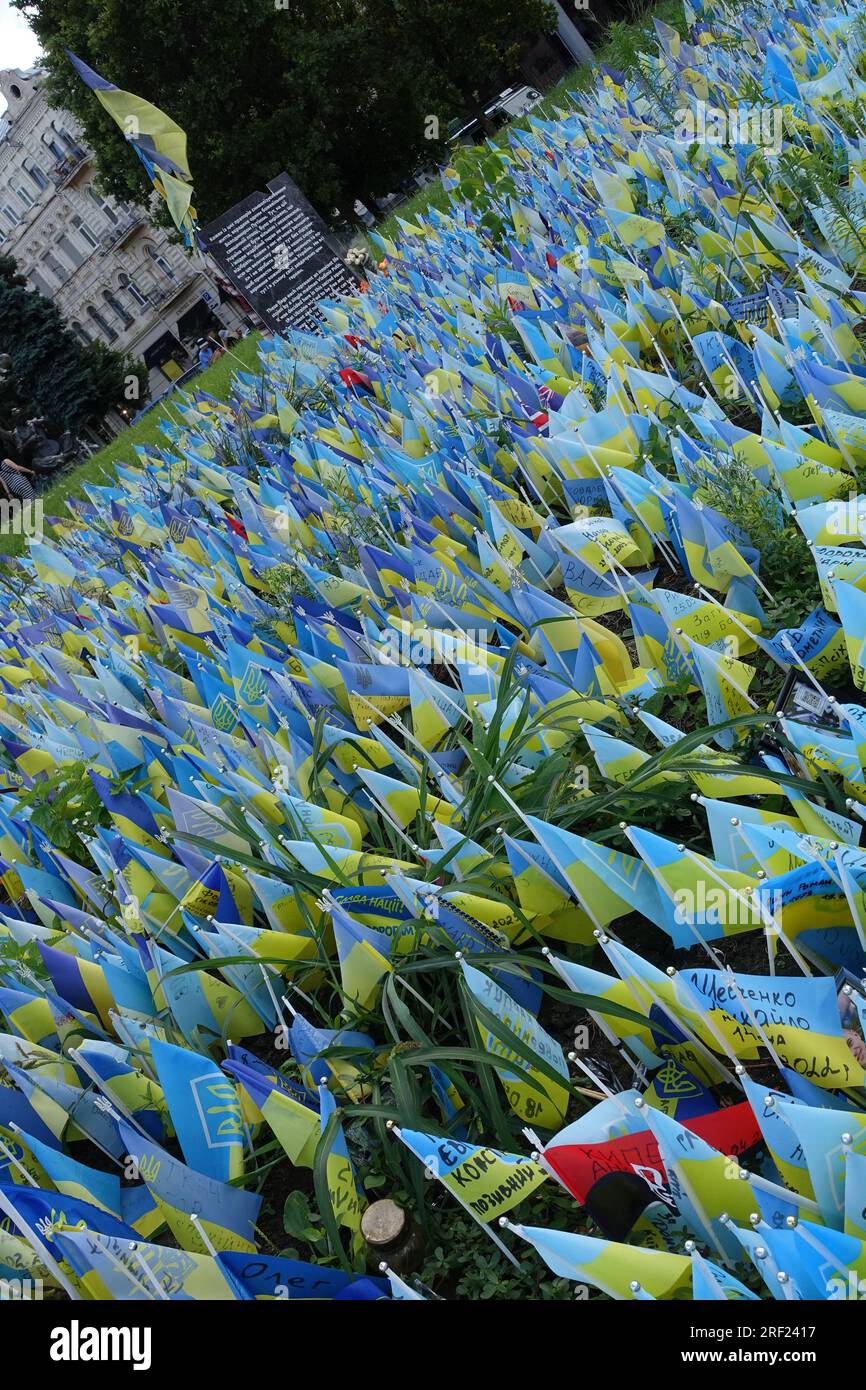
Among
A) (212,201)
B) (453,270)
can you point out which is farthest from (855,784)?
(212,201)

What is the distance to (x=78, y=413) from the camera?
33.7 meters

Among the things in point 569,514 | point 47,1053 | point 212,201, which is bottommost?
point 569,514

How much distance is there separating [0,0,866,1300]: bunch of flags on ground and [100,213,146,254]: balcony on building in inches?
1879

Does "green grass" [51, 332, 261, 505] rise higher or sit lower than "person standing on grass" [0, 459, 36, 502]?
lower

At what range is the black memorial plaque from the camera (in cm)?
1059

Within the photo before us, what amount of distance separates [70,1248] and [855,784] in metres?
1.80

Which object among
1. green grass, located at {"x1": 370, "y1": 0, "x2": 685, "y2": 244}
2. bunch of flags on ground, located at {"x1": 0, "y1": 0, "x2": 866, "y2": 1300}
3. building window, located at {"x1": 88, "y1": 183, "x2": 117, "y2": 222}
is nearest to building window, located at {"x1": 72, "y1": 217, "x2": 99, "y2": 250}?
building window, located at {"x1": 88, "y1": 183, "x2": 117, "y2": 222}

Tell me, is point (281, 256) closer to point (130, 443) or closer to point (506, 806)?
point (130, 443)

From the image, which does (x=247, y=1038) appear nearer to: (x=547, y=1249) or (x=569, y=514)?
(x=547, y=1249)

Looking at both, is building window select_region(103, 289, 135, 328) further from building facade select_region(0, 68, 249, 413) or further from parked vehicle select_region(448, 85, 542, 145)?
parked vehicle select_region(448, 85, 542, 145)

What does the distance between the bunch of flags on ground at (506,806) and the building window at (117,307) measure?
49.2 metres

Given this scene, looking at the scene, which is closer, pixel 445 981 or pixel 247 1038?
pixel 445 981

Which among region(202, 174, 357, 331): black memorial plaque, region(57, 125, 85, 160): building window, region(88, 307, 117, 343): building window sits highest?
region(57, 125, 85, 160): building window
